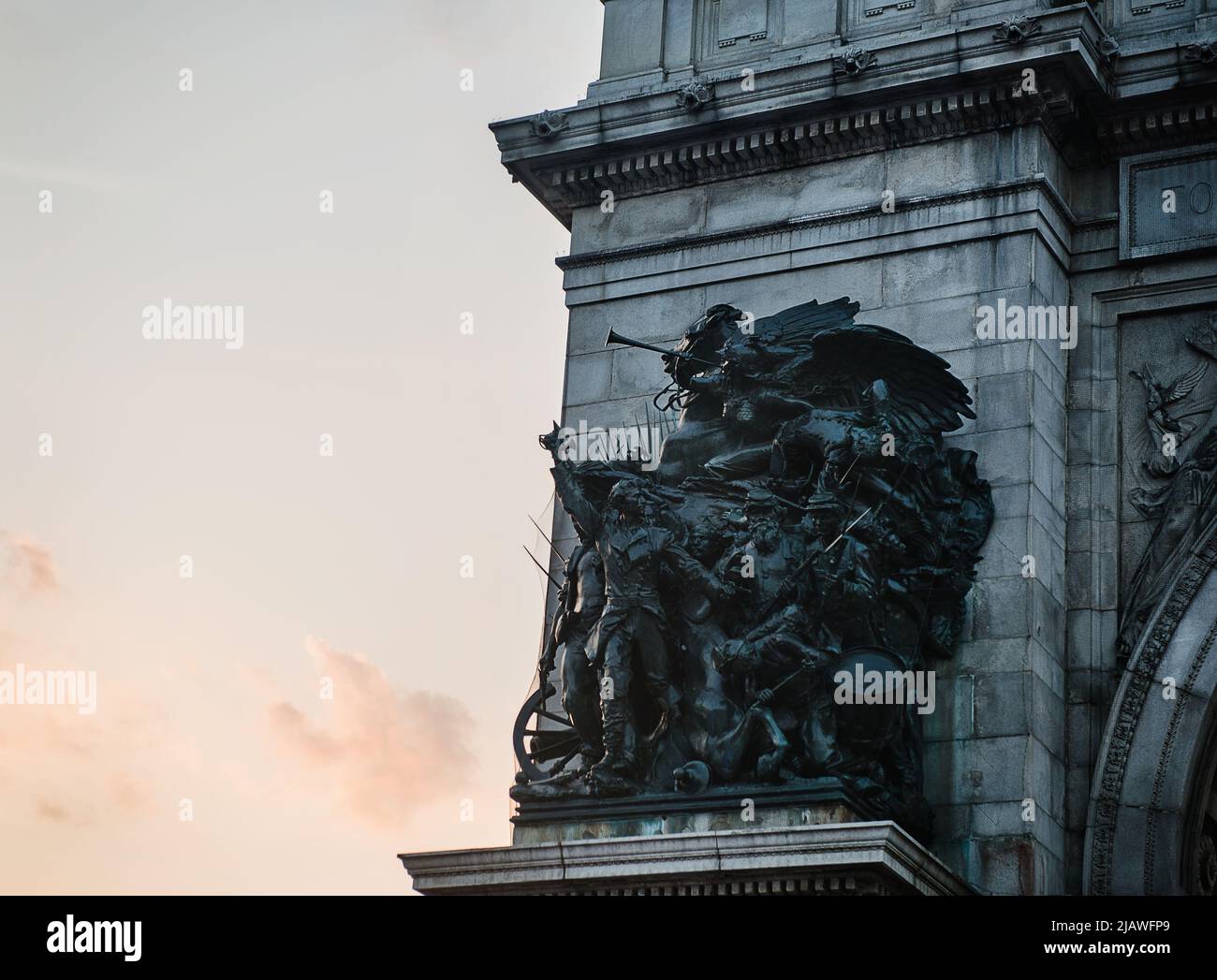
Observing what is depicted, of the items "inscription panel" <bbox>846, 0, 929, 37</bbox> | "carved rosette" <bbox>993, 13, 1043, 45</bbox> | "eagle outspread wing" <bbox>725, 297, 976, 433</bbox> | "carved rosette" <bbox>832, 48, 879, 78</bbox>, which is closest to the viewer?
"eagle outspread wing" <bbox>725, 297, 976, 433</bbox>

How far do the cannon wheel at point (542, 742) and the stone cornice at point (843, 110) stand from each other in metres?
6.59

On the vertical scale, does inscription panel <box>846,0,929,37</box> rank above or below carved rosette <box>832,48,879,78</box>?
above

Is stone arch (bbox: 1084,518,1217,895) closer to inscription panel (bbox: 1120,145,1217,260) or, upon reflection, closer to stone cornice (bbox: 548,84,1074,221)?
inscription panel (bbox: 1120,145,1217,260)

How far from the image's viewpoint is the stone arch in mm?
24609

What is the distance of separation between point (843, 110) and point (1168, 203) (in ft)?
12.0

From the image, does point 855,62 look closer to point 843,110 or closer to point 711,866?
point 843,110

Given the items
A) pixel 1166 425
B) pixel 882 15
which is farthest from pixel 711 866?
pixel 882 15

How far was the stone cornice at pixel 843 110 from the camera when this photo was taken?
88.2ft

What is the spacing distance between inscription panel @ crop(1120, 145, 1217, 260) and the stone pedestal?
7.43m

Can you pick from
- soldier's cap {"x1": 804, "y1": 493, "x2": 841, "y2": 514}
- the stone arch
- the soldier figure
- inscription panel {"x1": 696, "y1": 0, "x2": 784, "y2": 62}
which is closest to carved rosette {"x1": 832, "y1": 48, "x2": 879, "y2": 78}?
inscription panel {"x1": 696, "y1": 0, "x2": 784, "y2": 62}

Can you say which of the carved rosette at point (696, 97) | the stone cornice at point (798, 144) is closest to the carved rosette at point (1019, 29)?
the stone cornice at point (798, 144)

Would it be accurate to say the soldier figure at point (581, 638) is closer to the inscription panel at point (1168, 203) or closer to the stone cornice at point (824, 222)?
the stone cornice at point (824, 222)
